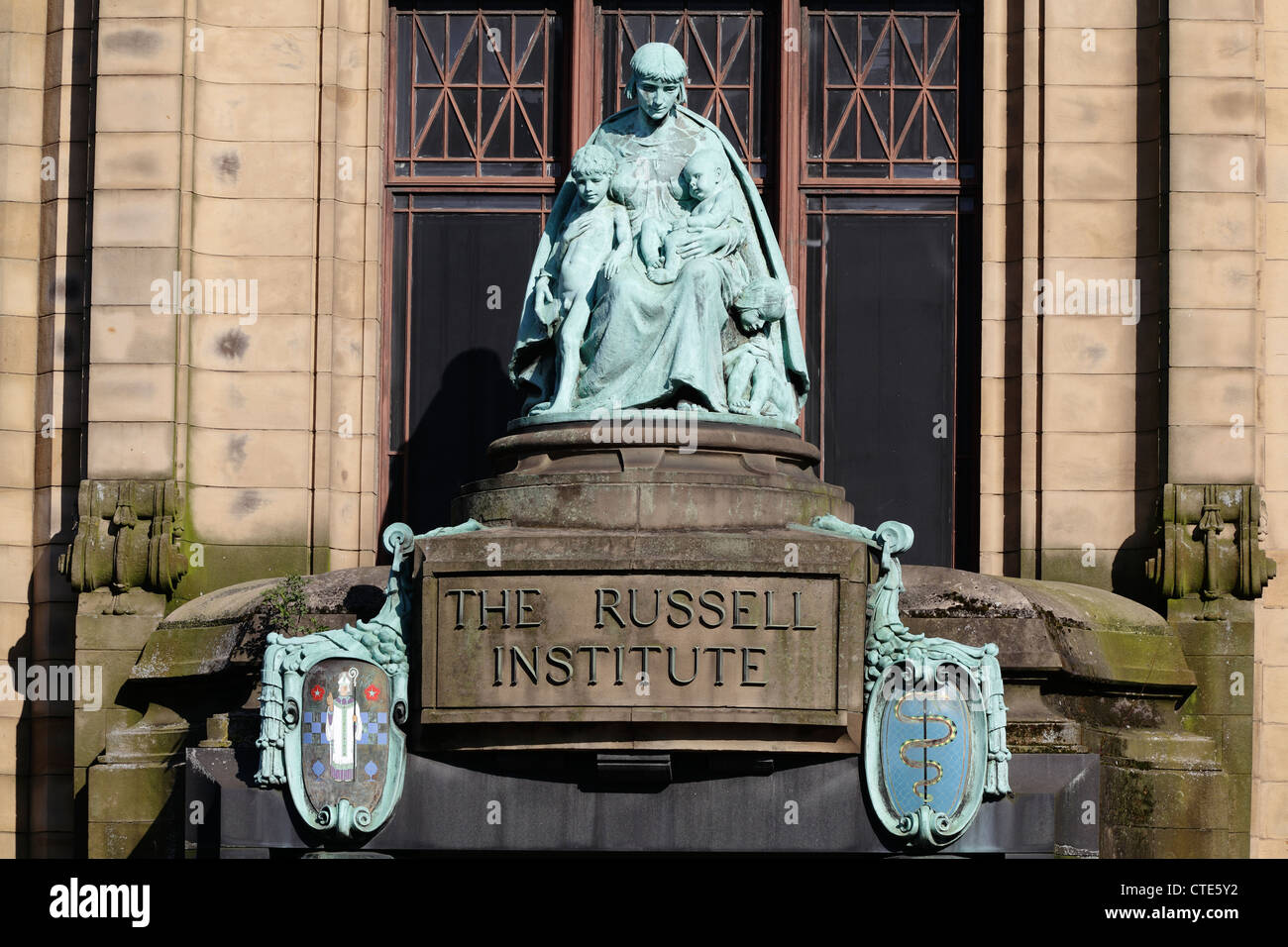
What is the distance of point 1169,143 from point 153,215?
8.77 meters

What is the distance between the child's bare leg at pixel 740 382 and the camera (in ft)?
56.8

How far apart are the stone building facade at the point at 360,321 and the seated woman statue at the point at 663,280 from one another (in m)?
3.72

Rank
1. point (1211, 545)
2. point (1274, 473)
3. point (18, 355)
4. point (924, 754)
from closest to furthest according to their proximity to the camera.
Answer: point (924, 754) < point (1211, 545) < point (1274, 473) < point (18, 355)

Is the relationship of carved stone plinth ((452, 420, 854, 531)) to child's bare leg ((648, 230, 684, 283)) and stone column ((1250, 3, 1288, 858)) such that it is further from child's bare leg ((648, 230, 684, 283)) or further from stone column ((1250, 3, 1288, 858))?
stone column ((1250, 3, 1288, 858))

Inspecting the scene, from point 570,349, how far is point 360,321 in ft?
→ 15.7

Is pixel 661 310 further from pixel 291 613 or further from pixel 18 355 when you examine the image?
pixel 18 355

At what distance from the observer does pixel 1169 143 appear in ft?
67.0

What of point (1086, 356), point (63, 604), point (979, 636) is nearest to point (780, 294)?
point (979, 636)

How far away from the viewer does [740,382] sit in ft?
57.0

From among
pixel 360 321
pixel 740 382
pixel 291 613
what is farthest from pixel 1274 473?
pixel 291 613

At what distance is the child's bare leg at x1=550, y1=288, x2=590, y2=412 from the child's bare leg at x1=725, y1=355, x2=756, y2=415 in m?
1.12

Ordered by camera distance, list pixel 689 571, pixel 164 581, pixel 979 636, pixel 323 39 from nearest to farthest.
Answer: pixel 689 571
pixel 979 636
pixel 164 581
pixel 323 39

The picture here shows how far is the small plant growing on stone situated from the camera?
1692cm

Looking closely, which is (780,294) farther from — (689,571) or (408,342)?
(408,342)
